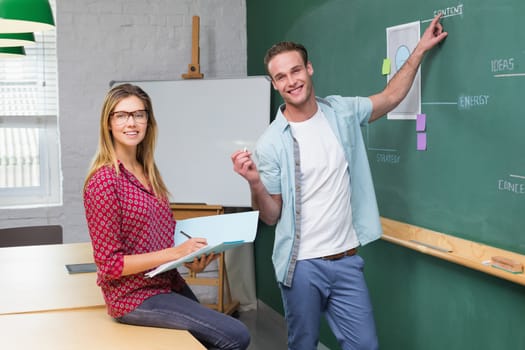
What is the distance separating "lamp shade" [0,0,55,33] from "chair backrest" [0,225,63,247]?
1.69 meters

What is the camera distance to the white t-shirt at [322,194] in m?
2.65

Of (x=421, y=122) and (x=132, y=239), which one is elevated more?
(x=421, y=122)

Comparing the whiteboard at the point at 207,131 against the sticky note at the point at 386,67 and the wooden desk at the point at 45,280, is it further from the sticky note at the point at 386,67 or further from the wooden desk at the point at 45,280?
the sticky note at the point at 386,67

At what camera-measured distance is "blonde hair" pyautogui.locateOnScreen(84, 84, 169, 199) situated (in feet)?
7.61

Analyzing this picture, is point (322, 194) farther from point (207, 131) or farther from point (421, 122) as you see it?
point (207, 131)

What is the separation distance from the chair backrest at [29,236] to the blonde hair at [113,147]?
175 cm

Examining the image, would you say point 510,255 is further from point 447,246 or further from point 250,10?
point 250,10

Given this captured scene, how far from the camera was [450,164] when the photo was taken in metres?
2.75

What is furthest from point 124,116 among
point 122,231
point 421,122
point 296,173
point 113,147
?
point 421,122

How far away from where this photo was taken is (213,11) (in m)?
5.25

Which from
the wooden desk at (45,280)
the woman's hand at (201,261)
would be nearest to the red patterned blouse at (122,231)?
the woman's hand at (201,261)

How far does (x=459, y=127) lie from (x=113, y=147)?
1289 mm

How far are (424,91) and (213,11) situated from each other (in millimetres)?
2734

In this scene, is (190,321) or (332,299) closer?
(190,321)
